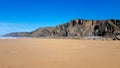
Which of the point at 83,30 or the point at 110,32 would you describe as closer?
the point at 110,32

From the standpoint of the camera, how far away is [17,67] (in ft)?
26.6

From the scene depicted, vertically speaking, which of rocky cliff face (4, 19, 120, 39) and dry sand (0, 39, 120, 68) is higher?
rocky cliff face (4, 19, 120, 39)

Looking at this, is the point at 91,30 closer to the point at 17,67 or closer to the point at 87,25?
the point at 87,25

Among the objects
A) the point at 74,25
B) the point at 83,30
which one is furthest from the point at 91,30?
the point at 74,25

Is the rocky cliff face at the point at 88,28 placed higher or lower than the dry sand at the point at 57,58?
higher

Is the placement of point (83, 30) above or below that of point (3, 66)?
above

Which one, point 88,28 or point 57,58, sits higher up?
point 88,28

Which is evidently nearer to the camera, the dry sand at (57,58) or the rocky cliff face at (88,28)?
A: the dry sand at (57,58)

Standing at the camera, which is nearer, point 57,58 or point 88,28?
point 57,58

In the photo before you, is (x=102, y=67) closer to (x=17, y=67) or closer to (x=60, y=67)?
(x=60, y=67)

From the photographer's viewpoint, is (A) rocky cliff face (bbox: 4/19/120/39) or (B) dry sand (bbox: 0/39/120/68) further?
(A) rocky cliff face (bbox: 4/19/120/39)

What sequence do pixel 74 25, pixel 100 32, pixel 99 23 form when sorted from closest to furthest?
1. pixel 100 32
2. pixel 99 23
3. pixel 74 25

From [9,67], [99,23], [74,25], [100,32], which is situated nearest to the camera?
[9,67]

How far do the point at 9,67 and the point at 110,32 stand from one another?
13787 cm
